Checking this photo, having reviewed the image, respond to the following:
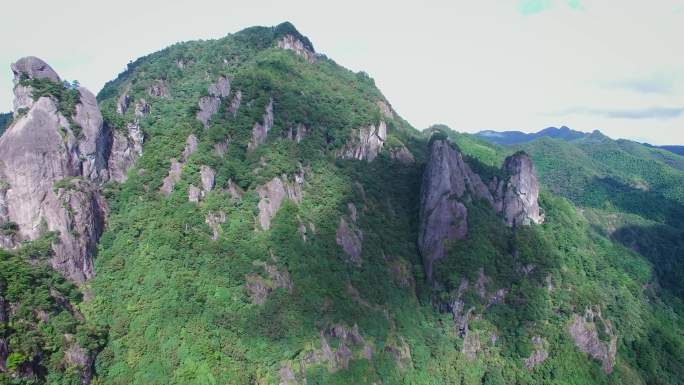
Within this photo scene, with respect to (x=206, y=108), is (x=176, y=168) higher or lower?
lower

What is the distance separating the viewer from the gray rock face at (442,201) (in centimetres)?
6656

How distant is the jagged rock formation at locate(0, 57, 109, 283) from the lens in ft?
148

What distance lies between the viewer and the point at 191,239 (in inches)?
2013

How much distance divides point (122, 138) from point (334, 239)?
32508mm

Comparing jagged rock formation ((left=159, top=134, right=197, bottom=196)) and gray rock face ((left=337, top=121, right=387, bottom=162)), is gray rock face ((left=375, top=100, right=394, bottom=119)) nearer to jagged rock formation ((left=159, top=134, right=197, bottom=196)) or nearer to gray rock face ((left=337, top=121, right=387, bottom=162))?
gray rock face ((left=337, top=121, right=387, bottom=162))

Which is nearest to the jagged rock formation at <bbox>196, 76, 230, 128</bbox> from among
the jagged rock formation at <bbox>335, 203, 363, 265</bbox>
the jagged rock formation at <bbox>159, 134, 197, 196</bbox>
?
the jagged rock formation at <bbox>159, 134, 197, 196</bbox>

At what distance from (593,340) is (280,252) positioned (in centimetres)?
4718

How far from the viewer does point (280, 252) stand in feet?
178

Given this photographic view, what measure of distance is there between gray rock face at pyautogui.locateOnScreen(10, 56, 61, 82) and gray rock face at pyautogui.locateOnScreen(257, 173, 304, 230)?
3071 cm

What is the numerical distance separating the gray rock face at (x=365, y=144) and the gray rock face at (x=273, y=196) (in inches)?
602

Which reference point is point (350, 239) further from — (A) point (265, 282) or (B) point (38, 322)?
(B) point (38, 322)

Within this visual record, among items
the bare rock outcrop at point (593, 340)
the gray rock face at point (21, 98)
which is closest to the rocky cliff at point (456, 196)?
the bare rock outcrop at point (593, 340)

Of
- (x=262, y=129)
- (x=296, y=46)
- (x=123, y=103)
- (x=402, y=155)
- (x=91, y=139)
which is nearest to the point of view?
(x=91, y=139)

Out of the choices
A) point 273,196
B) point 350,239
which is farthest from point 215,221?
point 350,239
